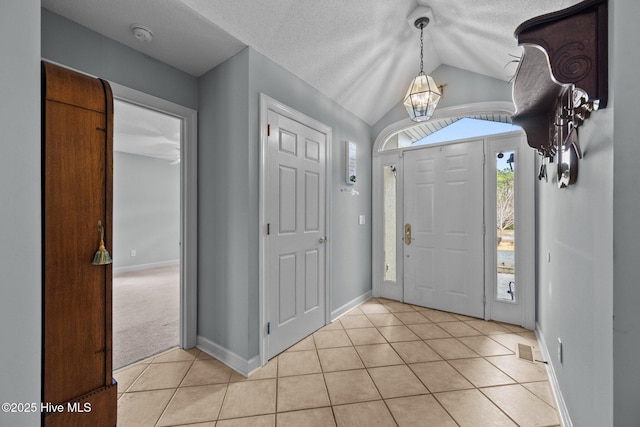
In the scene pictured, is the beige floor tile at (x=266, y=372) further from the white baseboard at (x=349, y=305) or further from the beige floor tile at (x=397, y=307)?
the beige floor tile at (x=397, y=307)

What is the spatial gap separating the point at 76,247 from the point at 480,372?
2771 mm

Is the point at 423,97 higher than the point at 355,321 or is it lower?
higher

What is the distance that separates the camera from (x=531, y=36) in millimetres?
962

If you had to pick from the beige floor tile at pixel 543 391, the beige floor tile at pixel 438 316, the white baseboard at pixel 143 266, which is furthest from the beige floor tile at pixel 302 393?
the white baseboard at pixel 143 266

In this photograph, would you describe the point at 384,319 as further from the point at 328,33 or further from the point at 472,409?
the point at 328,33

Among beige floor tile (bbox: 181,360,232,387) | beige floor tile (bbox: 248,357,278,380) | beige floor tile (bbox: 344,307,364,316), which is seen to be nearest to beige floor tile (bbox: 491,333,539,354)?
beige floor tile (bbox: 344,307,364,316)

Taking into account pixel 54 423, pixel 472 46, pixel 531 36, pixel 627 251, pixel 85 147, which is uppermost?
pixel 472 46

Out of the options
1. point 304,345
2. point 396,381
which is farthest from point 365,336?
point 396,381

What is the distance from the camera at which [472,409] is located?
1.66 meters

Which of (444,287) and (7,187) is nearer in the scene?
(7,187)

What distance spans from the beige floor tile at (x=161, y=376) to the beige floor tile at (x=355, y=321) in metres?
1.56

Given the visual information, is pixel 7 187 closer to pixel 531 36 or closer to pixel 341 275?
pixel 531 36

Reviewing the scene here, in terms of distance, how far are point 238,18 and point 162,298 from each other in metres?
3.78

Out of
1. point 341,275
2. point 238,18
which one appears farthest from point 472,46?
point 341,275
